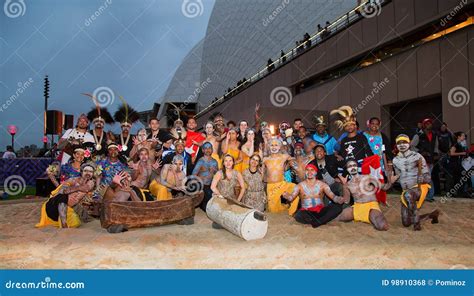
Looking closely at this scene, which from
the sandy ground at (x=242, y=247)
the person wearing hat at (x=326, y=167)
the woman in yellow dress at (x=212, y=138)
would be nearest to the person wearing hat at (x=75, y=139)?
the sandy ground at (x=242, y=247)

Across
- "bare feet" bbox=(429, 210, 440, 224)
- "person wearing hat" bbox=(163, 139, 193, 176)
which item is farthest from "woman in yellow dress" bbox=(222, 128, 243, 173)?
"bare feet" bbox=(429, 210, 440, 224)

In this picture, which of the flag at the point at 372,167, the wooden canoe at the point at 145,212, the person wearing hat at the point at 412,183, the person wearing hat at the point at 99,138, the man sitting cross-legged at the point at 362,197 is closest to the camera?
the wooden canoe at the point at 145,212

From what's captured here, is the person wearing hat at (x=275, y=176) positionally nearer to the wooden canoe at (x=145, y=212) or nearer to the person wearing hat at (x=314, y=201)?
the person wearing hat at (x=314, y=201)

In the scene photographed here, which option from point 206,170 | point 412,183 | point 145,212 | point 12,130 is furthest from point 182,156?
point 12,130

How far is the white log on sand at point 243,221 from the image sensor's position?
174 inches

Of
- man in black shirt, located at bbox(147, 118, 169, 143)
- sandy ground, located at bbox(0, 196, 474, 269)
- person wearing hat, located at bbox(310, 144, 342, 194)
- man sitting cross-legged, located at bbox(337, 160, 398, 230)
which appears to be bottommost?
sandy ground, located at bbox(0, 196, 474, 269)

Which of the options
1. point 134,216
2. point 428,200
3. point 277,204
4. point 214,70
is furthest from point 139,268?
point 214,70

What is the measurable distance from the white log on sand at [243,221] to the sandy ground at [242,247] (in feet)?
0.43

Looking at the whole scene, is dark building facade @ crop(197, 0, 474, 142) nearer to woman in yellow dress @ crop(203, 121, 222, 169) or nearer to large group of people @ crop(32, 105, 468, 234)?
large group of people @ crop(32, 105, 468, 234)

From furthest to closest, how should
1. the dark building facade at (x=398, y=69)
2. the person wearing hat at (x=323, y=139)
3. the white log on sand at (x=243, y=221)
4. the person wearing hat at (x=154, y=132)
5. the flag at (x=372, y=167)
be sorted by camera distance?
the dark building facade at (x=398, y=69) → the person wearing hat at (x=323, y=139) → the person wearing hat at (x=154, y=132) → the flag at (x=372, y=167) → the white log on sand at (x=243, y=221)

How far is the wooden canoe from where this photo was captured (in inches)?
191

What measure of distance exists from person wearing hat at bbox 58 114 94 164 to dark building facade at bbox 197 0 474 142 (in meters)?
10.4

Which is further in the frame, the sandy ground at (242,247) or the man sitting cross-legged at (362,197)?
the man sitting cross-legged at (362,197)

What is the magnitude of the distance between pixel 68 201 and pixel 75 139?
169cm
